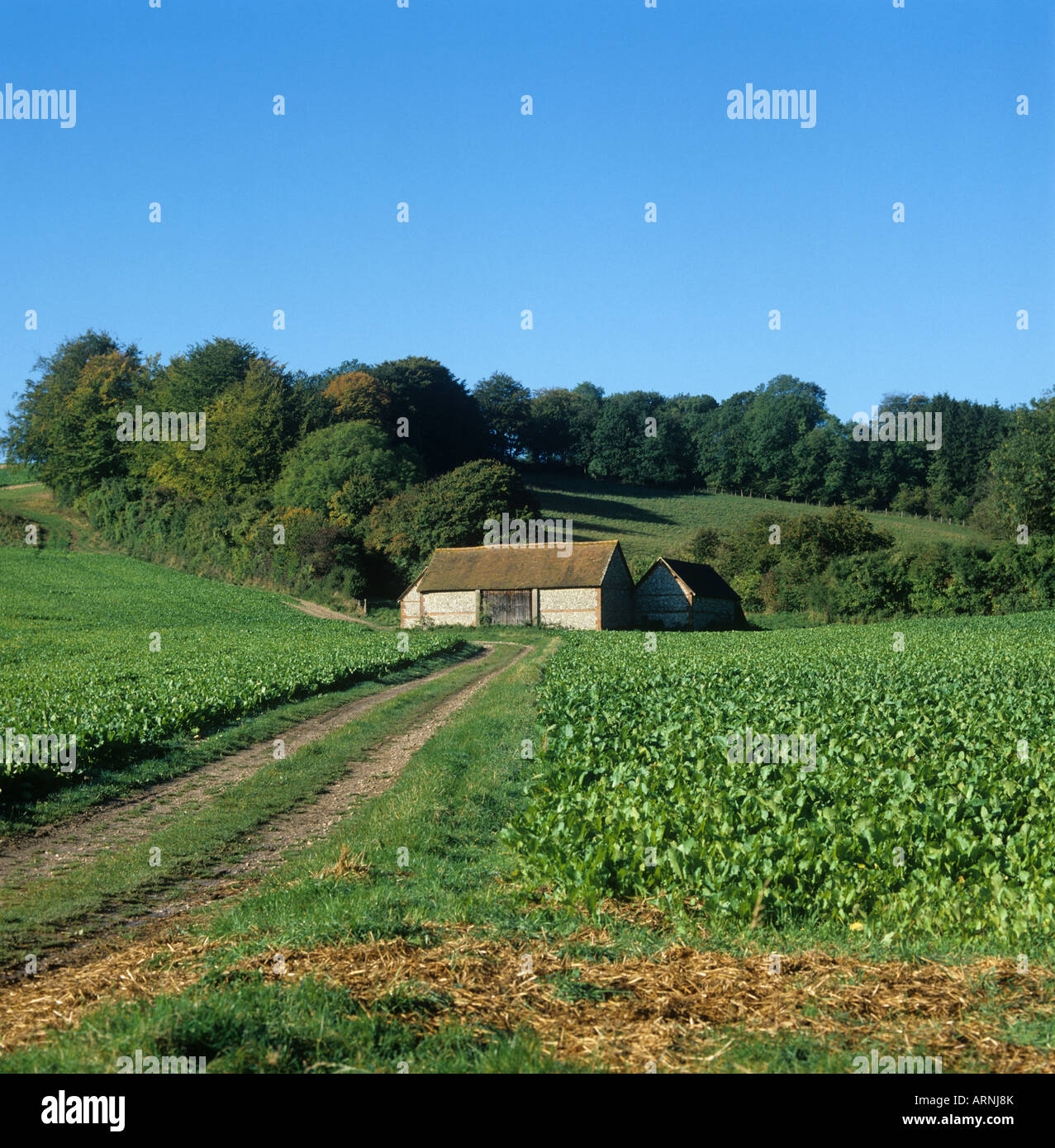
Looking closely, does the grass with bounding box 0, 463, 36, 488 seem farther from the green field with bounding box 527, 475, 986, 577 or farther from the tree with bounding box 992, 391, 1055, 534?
the tree with bounding box 992, 391, 1055, 534

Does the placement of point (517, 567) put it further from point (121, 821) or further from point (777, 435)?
point (777, 435)

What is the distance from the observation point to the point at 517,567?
5519 cm

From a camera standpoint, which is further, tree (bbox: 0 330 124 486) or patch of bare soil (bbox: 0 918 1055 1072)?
tree (bbox: 0 330 124 486)

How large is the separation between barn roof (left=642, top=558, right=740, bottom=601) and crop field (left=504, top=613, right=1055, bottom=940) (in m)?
42.1

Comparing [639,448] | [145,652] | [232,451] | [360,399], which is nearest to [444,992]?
[145,652]

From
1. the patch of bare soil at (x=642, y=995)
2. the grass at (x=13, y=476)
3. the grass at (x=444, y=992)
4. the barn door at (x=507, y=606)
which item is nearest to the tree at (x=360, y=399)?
the grass at (x=13, y=476)

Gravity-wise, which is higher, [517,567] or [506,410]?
[506,410]

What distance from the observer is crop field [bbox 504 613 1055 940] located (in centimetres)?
691

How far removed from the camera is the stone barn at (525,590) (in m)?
53.0

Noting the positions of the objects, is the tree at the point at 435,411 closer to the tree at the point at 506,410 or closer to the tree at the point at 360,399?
the tree at the point at 360,399

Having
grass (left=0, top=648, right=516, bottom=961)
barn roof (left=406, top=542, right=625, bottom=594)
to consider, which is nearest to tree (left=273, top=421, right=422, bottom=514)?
barn roof (left=406, top=542, right=625, bottom=594)

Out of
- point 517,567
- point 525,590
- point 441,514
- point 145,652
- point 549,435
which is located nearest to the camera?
point 145,652

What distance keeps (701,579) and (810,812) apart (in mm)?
52898

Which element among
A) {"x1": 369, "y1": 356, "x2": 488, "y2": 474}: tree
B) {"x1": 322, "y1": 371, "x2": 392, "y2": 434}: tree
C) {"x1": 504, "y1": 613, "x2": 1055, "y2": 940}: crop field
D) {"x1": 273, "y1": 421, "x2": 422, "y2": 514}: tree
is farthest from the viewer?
{"x1": 369, "y1": 356, "x2": 488, "y2": 474}: tree
